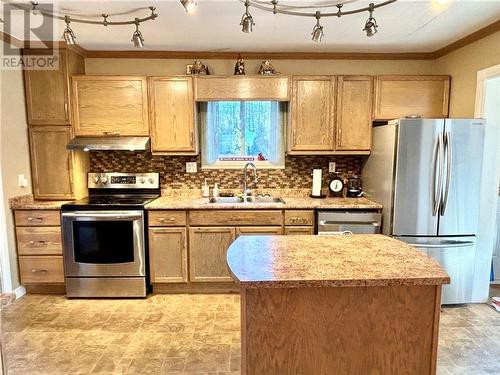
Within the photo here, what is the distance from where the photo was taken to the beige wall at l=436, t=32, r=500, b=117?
2.93 meters

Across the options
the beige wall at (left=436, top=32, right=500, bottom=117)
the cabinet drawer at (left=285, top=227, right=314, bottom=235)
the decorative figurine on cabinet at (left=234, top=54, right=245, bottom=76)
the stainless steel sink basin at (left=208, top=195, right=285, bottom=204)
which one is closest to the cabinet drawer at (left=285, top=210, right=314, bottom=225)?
the cabinet drawer at (left=285, top=227, right=314, bottom=235)

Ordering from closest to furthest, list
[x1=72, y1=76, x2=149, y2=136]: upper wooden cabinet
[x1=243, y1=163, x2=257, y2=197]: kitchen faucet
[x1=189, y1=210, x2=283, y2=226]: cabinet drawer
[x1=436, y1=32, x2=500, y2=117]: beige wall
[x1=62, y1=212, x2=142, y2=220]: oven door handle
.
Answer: [x1=436, y1=32, x2=500, y2=117]: beige wall < [x1=62, y1=212, x2=142, y2=220]: oven door handle < [x1=189, y1=210, x2=283, y2=226]: cabinet drawer < [x1=72, y1=76, x2=149, y2=136]: upper wooden cabinet < [x1=243, y1=163, x2=257, y2=197]: kitchen faucet

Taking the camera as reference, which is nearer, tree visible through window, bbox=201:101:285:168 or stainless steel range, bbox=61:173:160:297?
stainless steel range, bbox=61:173:160:297

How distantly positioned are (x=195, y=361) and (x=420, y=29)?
329 centimetres

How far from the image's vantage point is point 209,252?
3393 millimetres

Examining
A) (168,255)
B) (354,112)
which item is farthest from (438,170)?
(168,255)

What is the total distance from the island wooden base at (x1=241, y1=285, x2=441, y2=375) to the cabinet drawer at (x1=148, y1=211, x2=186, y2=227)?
6.12 feet

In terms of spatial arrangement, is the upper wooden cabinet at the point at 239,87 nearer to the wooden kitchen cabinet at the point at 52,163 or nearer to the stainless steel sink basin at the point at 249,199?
the stainless steel sink basin at the point at 249,199

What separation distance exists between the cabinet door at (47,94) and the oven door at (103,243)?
1021 millimetres

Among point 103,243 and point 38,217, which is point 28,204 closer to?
point 38,217

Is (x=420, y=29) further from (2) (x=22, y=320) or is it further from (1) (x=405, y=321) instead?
(2) (x=22, y=320)

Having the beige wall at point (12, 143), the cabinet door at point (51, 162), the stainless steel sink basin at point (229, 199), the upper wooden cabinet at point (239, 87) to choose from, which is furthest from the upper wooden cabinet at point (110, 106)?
the stainless steel sink basin at point (229, 199)

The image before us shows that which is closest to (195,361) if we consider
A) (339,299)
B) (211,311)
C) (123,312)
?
(211,311)

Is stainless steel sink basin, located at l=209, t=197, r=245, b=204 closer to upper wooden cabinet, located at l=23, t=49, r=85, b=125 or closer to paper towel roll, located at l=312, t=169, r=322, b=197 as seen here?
paper towel roll, located at l=312, t=169, r=322, b=197
